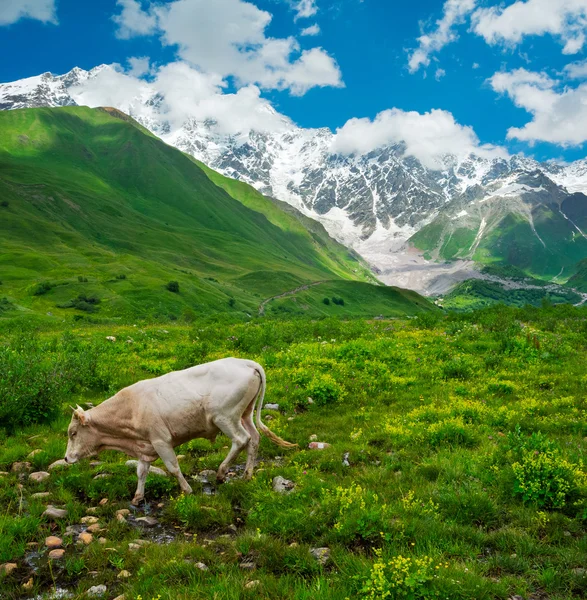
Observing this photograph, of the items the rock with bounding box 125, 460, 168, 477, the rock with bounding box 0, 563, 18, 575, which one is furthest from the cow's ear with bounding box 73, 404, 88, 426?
the rock with bounding box 0, 563, 18, 575

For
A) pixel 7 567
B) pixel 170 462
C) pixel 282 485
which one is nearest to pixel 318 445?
pixel 282 485

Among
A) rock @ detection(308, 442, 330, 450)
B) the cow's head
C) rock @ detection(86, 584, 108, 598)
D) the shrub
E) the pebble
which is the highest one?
the shrub

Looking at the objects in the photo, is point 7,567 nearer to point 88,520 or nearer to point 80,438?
point 88,520

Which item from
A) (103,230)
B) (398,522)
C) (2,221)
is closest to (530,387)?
(398,522)

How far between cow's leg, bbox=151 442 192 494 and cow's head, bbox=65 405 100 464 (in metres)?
1.92

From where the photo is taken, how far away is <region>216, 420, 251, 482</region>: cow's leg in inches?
390

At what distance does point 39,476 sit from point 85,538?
10.1 ft

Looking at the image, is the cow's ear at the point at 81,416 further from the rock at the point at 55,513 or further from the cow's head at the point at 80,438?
the rock at the point at 55,513

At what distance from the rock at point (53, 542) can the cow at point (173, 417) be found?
5.99 feet

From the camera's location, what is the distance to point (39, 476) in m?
10.0

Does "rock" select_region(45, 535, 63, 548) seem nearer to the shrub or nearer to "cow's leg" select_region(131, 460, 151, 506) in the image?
"cow's leg" select_region(131, 460, 151, 506)

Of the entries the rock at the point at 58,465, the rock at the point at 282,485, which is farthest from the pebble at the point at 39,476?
the rock at the point at 282,485

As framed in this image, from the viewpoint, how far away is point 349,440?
11766 mm

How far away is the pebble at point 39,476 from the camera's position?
9902mm
